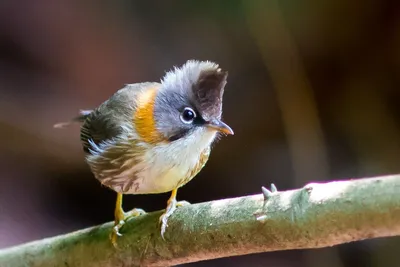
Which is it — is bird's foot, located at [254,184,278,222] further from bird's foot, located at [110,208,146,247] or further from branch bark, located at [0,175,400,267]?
bird's foot, located at [110,208,146,247]

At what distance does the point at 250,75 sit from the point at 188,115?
5.52 ft

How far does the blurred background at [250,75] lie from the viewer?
139 inches

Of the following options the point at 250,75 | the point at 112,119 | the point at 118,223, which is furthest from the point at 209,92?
the point at 250,75

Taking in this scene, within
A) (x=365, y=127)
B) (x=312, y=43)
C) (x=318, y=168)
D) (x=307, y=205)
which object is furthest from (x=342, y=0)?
(x=307, y=205)

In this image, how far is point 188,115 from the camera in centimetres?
199

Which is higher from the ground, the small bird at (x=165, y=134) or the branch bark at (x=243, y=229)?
the small bird at (x=165, y=134)

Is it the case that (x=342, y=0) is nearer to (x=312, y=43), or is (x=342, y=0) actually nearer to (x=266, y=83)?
(x=312, y=43)

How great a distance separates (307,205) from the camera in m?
1.48

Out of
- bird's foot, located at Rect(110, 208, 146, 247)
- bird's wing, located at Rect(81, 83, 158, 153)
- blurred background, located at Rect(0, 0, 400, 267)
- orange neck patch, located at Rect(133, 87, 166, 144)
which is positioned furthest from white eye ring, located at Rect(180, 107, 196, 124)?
blurred background, located at Rect(0, 0, 400, 267)

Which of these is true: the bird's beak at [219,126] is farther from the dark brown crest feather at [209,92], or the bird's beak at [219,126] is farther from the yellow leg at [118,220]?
the yellow leg at [118,220]

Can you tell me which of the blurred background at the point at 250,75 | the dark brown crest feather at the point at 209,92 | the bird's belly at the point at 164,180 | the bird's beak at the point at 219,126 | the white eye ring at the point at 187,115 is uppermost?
the blurred background at the point at 250,75

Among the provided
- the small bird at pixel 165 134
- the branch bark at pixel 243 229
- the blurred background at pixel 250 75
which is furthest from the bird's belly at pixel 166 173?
the blurred background at pixel 250 75

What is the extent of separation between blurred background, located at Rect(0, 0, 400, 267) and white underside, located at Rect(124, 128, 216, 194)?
1.56 metres

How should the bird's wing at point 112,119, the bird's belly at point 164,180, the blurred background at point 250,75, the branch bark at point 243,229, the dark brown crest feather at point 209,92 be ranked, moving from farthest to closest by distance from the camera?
the blurred background at point 250,75 → the bird's wing at point 112,119 → the bird's belly at point 164,180 → the dark brown crest feather at point 209,92 → the branch bark at point 243,229
